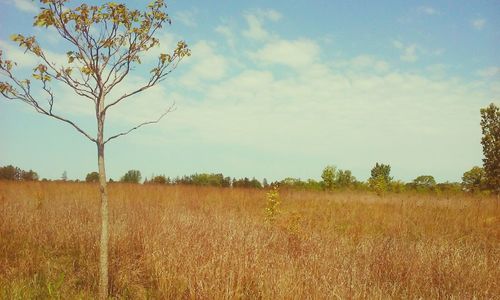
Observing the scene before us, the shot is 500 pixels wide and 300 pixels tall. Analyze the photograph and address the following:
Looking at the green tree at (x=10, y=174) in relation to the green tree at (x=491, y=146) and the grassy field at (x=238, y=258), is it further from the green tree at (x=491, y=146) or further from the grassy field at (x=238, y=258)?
the green tree at (x=491, y=146)

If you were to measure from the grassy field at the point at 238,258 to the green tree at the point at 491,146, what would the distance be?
1759cm

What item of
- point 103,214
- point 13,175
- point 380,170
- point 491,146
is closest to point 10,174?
point 13,175

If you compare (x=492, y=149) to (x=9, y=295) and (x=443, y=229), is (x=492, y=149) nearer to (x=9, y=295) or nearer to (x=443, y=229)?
(x=443, y=229)

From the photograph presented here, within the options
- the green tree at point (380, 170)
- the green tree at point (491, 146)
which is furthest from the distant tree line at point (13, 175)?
the green tree at point (380, 170)

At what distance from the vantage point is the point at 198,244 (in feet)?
15.4

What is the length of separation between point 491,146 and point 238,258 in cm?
2642

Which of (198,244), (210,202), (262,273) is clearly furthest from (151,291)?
(210,202)

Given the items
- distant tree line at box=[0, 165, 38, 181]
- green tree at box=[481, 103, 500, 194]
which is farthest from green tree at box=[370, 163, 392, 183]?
distant tree line at box=[0, 165, 38, 181]

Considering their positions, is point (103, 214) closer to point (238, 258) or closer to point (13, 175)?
point (238, 258)

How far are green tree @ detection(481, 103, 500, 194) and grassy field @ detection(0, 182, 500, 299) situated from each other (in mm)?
17595

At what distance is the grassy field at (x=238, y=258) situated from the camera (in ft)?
11.9

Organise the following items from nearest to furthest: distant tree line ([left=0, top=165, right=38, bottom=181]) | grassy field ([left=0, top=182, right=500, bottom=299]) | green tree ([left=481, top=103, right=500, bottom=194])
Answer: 1. grassy field ([left=0, top=182, right=500, bottom=299])
2. distant tree line ([left=0, top=165, right=38, bottom=181])
3. green tree ([left=481, top=103, right=500, bottom=194])

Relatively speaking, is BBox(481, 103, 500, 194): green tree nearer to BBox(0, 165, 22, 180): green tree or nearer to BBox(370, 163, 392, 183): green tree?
BBox(0, 165, 22, 180): green tree

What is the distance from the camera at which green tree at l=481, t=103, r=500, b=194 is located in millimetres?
23023
